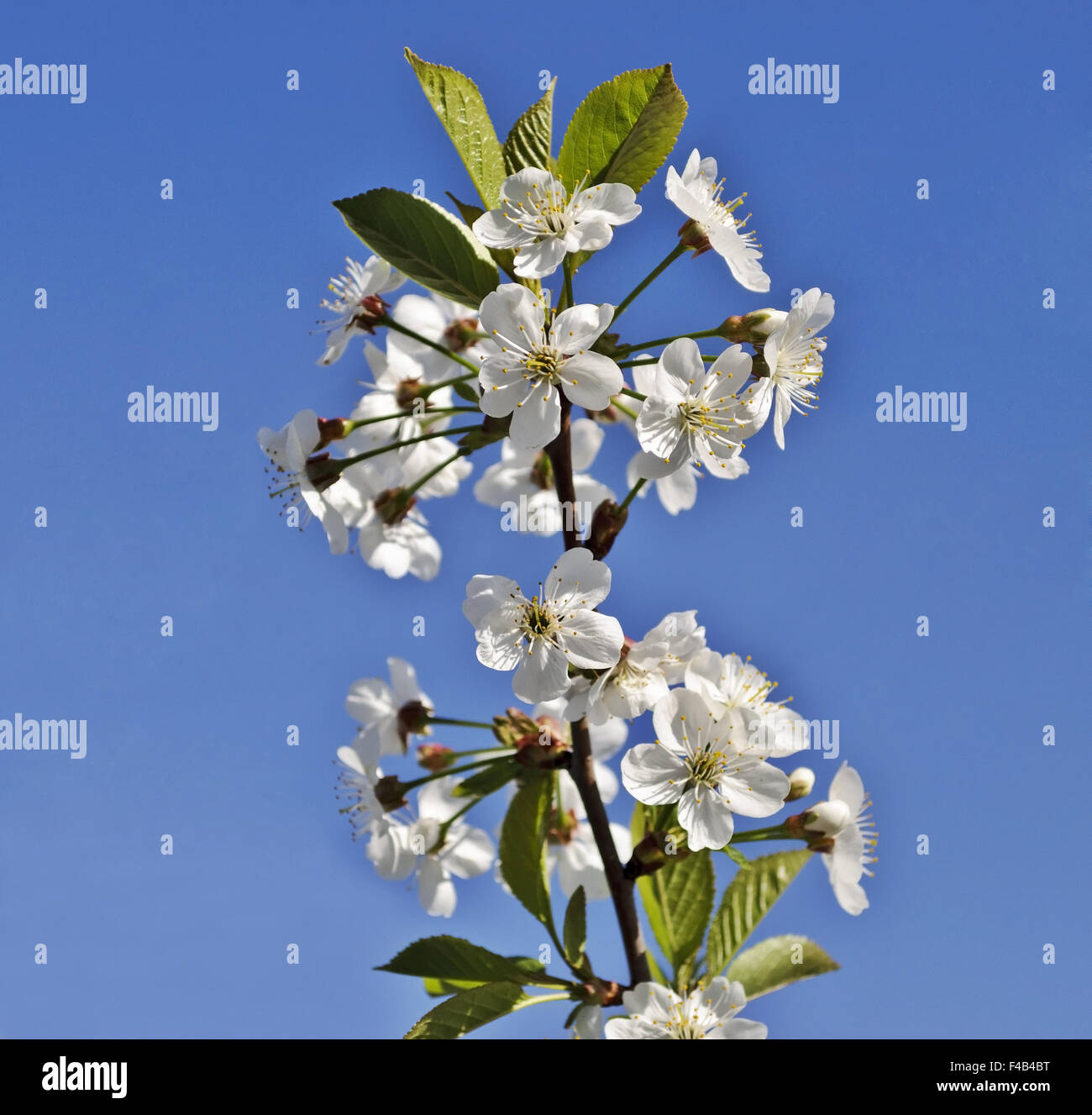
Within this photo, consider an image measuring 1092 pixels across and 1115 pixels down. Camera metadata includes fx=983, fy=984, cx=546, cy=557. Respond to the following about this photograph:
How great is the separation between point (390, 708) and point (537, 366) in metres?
0.98

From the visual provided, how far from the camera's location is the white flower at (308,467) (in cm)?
212

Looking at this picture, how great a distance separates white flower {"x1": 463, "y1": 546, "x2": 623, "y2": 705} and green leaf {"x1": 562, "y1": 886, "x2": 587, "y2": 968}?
0.61 meters

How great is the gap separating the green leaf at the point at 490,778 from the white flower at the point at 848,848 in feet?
2.22

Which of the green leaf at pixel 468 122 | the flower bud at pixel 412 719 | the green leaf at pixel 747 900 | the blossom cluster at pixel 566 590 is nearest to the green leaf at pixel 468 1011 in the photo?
the blossom cluster at pixel 566 590

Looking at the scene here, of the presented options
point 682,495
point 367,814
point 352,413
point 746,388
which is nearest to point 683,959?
point 367,814

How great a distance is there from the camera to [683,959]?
227 centimetres

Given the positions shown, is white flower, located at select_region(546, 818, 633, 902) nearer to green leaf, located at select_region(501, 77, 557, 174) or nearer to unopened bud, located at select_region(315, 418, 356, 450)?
unopened bud, located at select_region(315, 418, 356, 450)

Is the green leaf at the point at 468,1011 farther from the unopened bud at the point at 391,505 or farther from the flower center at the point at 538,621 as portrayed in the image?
the unopened bud at the point at 391,505

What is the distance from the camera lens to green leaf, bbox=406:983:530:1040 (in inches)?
76.9

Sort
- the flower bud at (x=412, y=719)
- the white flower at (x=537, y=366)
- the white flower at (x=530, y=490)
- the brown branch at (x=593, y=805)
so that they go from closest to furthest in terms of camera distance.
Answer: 1. the white flower at (x=537, y=366)
2. the brown branch at (x=593, y=805)
3. the flower bud at (x=412, y=719)
4. the white flower at (x=530, y=490)

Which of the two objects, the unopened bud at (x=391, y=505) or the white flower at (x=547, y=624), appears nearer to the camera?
the white flower at (x=547, y=624)

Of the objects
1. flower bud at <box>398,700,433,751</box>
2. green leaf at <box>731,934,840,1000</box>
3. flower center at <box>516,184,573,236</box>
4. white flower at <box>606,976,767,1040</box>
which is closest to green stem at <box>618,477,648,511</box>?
flower center at <box>516,184,573,236</box>

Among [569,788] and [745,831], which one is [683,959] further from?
[569,788]
